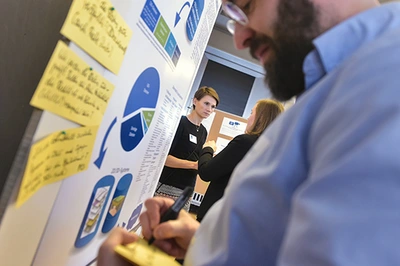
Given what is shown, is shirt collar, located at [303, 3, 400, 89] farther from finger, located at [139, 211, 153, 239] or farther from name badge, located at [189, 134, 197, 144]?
name badge, located at [189, 134, 197, 144]

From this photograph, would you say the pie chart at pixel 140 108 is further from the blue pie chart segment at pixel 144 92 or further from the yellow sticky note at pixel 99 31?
the yellow sticky note at pixel 99 31

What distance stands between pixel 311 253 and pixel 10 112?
576 mm

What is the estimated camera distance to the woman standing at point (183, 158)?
73.5 inches

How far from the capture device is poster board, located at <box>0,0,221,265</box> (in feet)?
1.74

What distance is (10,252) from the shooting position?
1.64 ft

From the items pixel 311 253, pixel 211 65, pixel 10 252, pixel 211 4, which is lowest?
pixel 10 252

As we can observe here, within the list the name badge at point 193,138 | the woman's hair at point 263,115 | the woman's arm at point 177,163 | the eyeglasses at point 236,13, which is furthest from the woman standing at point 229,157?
the eyeglasses at point 236,13

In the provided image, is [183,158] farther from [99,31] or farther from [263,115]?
[99,31]

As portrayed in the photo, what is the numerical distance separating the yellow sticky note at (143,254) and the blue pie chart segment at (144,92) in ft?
1.12

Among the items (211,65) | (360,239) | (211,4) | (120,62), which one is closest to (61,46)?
(120,62)

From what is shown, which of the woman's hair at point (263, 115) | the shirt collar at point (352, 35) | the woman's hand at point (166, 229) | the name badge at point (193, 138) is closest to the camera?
the shirt collar at point (352, 35)

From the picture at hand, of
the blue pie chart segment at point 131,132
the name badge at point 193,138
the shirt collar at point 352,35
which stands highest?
the shirt collar at point 352,35

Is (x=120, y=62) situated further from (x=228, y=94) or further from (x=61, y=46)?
(x=228, y=94)

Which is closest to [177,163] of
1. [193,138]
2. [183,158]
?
[183,158]
